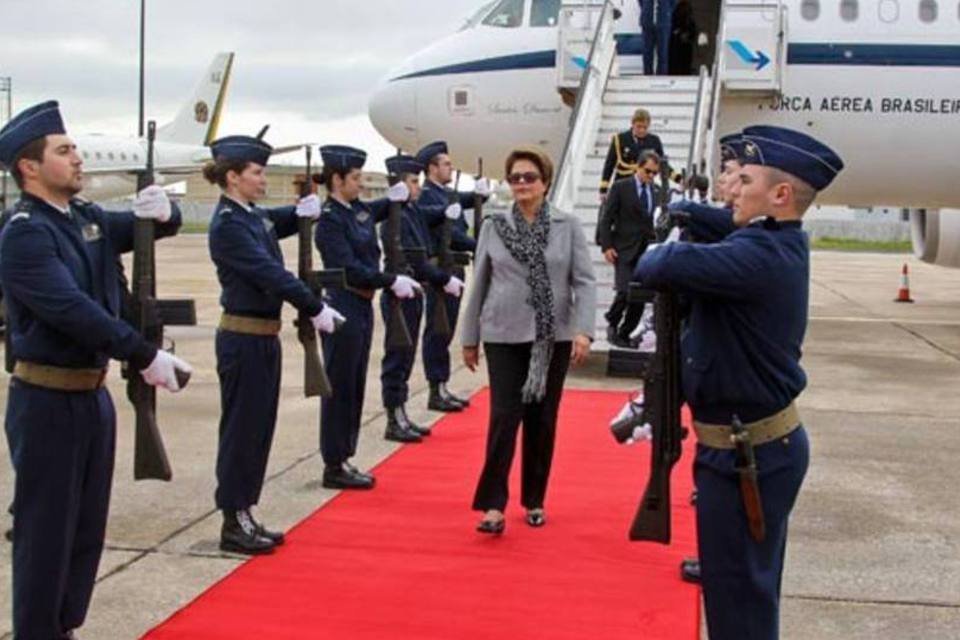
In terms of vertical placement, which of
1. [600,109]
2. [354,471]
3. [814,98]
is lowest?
[354,471]

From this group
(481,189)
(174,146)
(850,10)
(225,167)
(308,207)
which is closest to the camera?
(225,167)

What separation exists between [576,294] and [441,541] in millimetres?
1273

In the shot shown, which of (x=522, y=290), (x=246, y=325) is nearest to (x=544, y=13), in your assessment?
(x=522, y=290)

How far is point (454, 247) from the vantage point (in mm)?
9133

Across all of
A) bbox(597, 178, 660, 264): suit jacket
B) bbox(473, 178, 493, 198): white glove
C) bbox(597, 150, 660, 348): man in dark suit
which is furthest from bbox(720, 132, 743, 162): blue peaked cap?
Result: bbox(597, 178, 660, 264): suit jacket

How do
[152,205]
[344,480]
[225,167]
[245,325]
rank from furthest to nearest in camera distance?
[344,480] < [245,325] < [225,167] < [152,205]

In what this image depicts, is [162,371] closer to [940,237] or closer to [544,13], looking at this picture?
[544,13]

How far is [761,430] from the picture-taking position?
3.30m

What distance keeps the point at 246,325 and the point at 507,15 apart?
9.23 meters

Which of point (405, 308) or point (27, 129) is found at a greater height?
point (27, 129)

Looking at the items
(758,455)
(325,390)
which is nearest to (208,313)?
(325,390)

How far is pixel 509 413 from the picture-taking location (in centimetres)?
568

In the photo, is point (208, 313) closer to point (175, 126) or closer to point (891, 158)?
point (891, 158)

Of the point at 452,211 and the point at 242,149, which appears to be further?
the point at 452,211
